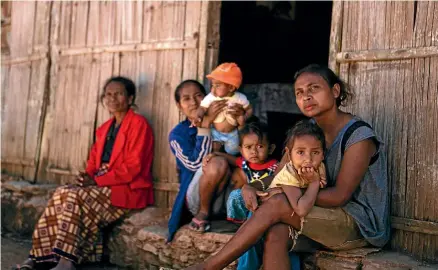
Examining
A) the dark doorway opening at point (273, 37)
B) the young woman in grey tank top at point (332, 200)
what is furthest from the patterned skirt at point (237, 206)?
the dark doorway opening at point (273, 37)

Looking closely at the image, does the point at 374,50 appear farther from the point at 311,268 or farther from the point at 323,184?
the point at 311,268

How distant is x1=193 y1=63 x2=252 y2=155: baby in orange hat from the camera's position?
4.27 meters

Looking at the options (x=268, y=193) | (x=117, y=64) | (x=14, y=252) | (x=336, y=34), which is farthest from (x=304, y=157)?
(x=14, y=252)

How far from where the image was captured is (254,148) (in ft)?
13.1

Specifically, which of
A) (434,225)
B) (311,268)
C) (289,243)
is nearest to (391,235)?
(434,225)

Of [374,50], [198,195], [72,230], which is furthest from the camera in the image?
[72,230]

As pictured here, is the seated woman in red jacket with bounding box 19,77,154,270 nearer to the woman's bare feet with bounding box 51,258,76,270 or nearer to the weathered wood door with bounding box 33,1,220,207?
the woman's bare feet with bounding box 51,258,76,270

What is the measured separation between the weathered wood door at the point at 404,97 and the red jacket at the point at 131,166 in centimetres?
184

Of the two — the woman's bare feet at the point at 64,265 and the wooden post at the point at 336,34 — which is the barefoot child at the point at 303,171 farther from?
the woman's bare feet at the point at 64,265

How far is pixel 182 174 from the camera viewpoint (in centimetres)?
466

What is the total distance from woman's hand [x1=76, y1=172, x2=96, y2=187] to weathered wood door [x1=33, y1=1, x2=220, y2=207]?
57 cm

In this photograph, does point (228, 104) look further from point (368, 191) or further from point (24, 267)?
point (24, 267)

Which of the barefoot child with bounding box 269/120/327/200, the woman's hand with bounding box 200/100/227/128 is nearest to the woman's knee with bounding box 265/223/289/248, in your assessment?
the barefoot child with bounding box 269/120/327/200

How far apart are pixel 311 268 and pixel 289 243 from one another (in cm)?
39
